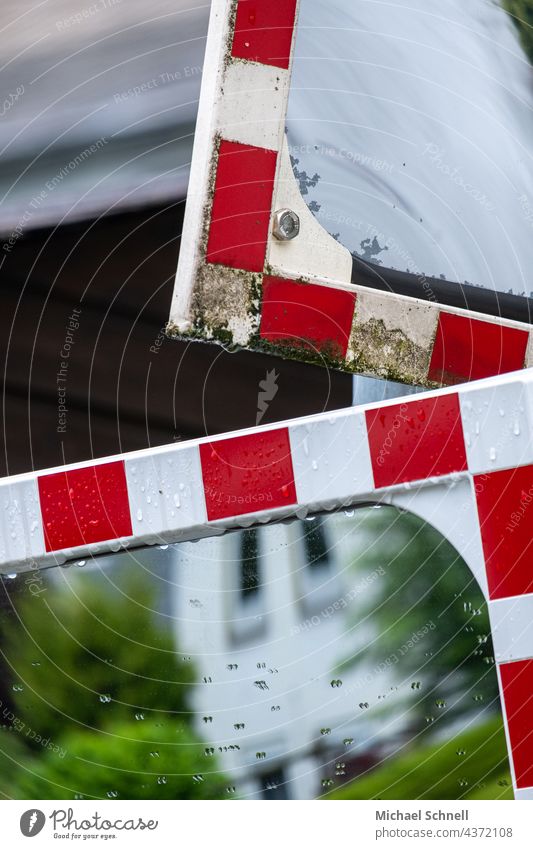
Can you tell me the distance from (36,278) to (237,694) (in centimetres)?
101

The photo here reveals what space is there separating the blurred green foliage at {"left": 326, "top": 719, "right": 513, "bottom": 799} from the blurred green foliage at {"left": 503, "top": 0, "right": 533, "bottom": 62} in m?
1.59

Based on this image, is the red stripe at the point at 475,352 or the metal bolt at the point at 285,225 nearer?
the metal bolt at the point at 285,225

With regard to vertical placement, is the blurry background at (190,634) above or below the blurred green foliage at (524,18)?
below

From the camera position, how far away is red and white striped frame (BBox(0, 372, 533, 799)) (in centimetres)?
121

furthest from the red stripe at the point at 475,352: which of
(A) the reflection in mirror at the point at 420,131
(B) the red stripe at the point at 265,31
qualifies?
(B) the red stripe at the point at 265,31

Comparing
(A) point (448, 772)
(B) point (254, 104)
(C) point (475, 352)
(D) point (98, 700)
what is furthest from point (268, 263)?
(A) point (448, 772)

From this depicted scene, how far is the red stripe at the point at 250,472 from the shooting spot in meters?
1.26

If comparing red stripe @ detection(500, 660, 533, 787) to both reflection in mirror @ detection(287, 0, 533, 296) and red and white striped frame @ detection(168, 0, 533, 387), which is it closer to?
red and white striped frame @ detection(168, 0, 533, 387)

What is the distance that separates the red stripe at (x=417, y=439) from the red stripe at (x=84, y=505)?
380 mm

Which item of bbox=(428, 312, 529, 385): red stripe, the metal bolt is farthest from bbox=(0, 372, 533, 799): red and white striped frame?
bbox=(428, 312, 529, 385): red stripe

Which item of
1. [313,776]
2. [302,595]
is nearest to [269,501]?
[302,595]

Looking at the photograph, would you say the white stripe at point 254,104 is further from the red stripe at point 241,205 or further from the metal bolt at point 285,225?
the metal bolt at point 285,225

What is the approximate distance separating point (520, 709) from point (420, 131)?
1.34m
